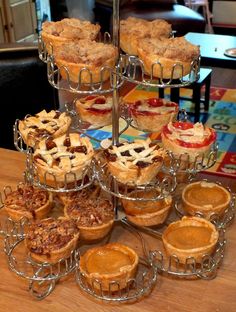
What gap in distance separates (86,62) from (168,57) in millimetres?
195

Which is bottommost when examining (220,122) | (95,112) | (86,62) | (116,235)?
(220,122)

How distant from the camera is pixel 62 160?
104 cm

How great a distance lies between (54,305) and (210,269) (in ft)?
1.14

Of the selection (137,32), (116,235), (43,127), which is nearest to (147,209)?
(116,235)

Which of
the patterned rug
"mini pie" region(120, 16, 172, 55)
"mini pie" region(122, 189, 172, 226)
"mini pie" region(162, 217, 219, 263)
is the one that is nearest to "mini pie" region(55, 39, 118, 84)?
"mini pie" region(120, 16, 172, 55)

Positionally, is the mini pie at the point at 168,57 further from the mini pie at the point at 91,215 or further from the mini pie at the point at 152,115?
the mini pie at the point at 91,215

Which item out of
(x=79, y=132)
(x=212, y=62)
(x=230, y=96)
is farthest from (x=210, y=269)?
(x=230, y=96)

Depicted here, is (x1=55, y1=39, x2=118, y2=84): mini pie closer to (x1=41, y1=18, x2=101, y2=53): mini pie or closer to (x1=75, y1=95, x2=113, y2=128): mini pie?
(x1=41, y1=18, x2=101, y2=53): mini pie

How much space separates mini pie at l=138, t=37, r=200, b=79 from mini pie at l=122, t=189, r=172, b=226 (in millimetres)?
290

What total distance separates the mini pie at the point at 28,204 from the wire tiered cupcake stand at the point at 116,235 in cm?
3

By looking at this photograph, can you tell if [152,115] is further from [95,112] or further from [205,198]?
[205,198]

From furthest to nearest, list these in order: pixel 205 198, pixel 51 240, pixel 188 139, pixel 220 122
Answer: pixel 220 122 → pixel 205 198 → pixel 188 139 → pixel 51 240

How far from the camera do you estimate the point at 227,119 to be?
3295 millimetres

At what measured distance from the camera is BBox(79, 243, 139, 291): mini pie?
937 millimetres
